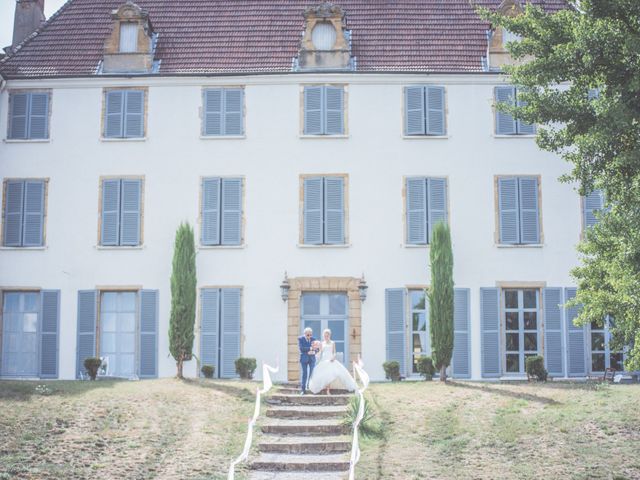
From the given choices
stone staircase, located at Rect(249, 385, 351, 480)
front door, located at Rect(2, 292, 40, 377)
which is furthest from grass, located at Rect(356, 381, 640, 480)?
front door, located at Rect(2, 292, 40, 377)

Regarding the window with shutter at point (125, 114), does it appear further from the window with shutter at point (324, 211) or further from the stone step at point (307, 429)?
the stone step at point (307, 429)

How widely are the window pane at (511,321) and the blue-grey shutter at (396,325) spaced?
2.53 m

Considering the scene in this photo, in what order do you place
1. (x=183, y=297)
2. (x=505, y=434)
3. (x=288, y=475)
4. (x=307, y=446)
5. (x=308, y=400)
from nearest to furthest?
1. (x=288, y=475)
2. (x=307, y=446)
3. (x=505, y=434)
4. (x=308, y=400)
5. (x=183, y=297)

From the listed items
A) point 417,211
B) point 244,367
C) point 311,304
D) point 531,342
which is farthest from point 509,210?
point 244,367

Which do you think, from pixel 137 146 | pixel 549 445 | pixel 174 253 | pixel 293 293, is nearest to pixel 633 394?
pixel 549 445

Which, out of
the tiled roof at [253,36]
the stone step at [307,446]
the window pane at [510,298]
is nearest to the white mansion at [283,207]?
the window pane at [510,298]

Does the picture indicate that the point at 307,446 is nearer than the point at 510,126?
Yes

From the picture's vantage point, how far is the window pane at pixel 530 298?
2556 cm

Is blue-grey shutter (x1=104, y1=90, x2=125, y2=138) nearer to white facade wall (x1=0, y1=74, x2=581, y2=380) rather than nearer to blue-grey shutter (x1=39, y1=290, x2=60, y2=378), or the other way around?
white facade wall (x1=0, y1=74, x2=581, y2=380)

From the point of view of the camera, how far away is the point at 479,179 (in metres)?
26.0

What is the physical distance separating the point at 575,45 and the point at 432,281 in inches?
292

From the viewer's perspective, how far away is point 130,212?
85.5 feet

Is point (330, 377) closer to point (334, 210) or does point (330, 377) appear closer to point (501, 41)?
point (334, 210)

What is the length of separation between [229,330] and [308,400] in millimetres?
5667
